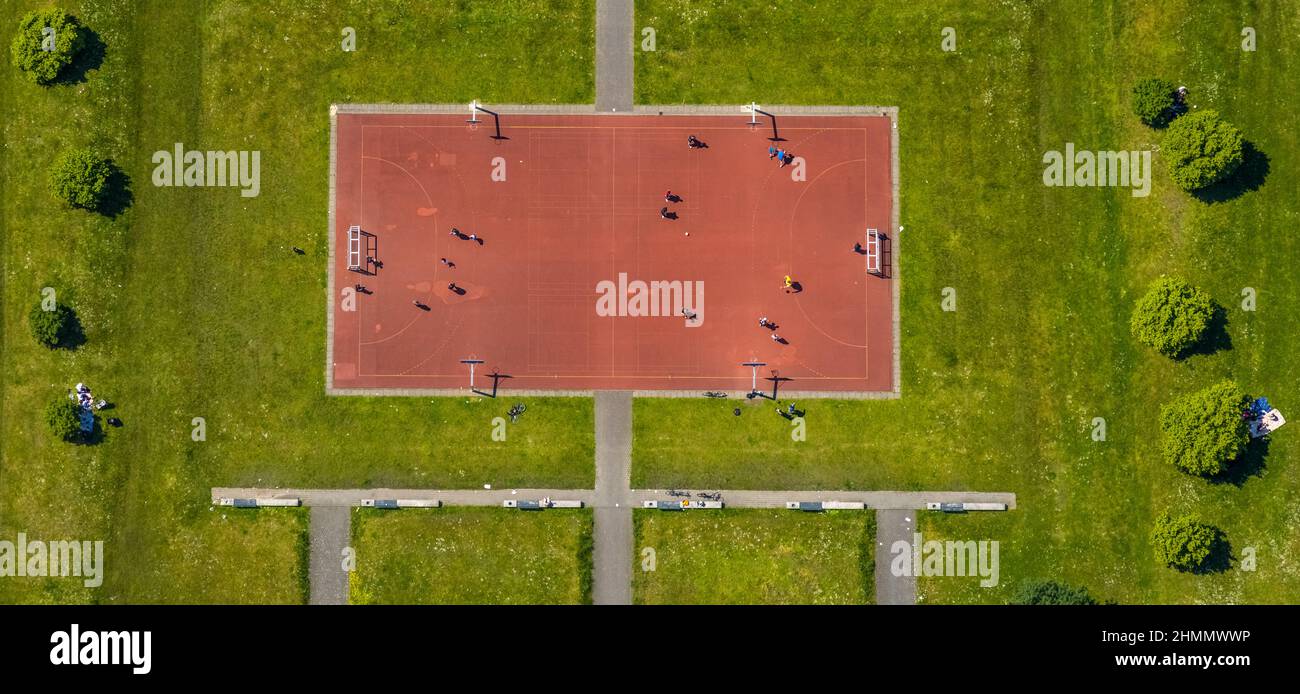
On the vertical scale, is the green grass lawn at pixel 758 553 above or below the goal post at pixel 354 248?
below

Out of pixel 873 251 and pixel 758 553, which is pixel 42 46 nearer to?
pixel 873 251

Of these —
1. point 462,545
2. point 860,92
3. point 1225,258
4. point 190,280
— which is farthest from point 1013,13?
point 190,280

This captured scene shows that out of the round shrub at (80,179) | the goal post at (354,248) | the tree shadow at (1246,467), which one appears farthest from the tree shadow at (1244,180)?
the round shrub at (80,179)

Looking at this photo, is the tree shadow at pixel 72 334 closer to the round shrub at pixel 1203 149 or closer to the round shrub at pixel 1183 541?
the round shrub at pixel 1183 541

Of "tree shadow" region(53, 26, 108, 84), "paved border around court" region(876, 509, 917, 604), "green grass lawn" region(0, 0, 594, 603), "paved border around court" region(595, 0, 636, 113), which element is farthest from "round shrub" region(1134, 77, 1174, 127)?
"tree shadow" region(53, 26, 108, 84)

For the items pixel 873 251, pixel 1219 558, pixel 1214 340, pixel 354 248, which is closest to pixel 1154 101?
pixel 1214 340

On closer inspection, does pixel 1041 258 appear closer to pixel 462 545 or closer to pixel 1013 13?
pixel 1013 13

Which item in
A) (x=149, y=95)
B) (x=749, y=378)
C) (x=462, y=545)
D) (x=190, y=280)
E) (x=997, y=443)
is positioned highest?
(x=149, y=95)
